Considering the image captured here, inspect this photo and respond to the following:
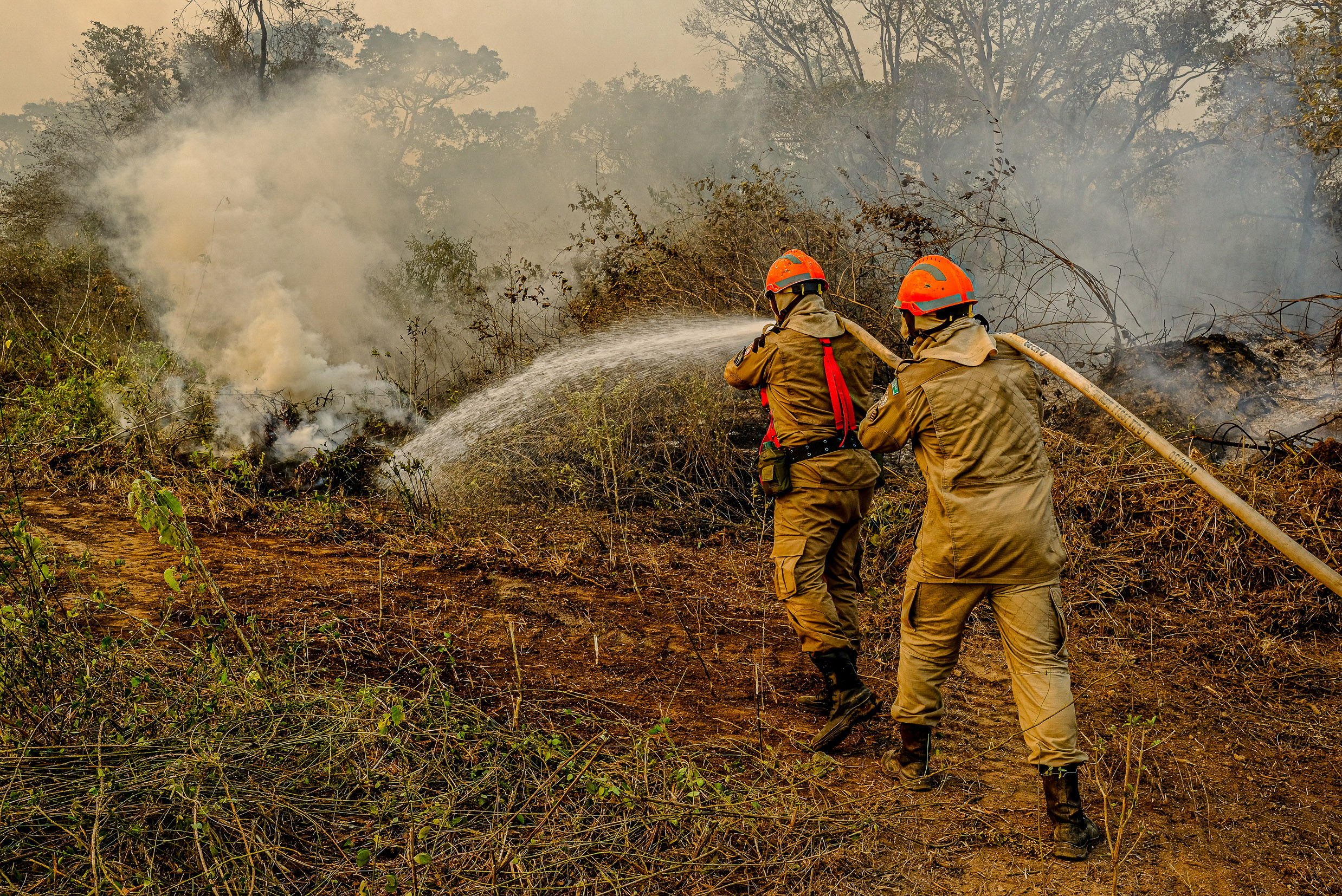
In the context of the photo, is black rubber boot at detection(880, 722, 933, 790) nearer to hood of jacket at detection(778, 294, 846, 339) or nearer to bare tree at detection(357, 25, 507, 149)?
hood of jacket at detection(778, 294, 846, 339)

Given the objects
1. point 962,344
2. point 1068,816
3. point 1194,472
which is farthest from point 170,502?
point 1194,472

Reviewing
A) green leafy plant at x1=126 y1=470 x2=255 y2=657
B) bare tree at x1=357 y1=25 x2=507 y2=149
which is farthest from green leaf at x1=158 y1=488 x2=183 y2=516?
bare tree at x1=357 y1=25 x2=507 y2=149

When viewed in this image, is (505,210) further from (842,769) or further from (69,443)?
(842,769)

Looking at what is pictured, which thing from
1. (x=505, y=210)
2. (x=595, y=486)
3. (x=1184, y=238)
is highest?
(x=505, y=210)

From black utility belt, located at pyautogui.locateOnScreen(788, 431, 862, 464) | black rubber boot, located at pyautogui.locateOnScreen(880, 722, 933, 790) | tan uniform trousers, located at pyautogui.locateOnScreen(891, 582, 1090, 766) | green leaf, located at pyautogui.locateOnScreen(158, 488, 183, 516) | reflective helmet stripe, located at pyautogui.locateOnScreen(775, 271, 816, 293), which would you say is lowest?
black rubber boot, located at pyautogui.locateOnScreen(880, 722, 933, 790)

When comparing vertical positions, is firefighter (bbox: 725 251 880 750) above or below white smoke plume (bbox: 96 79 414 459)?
below

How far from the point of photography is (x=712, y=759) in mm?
3293

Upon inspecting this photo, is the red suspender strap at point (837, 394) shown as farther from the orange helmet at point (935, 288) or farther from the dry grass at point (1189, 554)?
the dry grass at point (1189, 554)

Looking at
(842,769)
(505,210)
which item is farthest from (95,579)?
(505,210)

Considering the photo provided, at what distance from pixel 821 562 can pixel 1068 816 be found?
4.49 ft

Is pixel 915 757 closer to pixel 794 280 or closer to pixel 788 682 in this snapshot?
pixel 788 682

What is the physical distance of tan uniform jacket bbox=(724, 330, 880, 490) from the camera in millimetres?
3713

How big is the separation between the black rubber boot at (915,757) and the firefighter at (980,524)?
0.33ft

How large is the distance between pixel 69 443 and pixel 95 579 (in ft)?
11.3
